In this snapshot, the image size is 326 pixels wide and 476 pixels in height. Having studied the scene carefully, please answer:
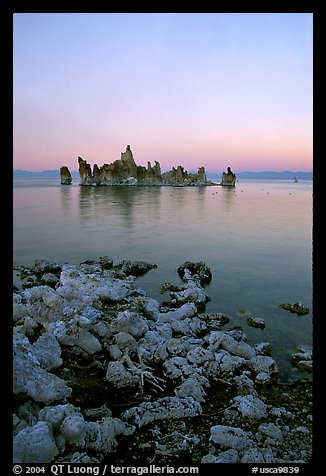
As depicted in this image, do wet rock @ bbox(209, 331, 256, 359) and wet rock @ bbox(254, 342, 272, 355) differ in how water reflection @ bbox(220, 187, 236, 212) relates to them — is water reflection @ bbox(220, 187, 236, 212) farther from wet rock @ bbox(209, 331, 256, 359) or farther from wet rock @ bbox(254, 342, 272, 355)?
wet rock @ bbox(209, 331, 256, 359)

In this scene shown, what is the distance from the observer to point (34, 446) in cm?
302

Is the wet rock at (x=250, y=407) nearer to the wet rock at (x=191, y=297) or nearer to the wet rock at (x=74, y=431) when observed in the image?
the wet rock at (x=74, y=431)

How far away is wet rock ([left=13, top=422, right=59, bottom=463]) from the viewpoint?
9.85 feet

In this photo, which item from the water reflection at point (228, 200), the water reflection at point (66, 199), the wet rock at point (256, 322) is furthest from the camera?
the water reflection at point (228, 200)

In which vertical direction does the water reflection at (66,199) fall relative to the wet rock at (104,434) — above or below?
above

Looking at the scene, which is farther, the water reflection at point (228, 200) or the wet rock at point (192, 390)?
the water reflection at point (228, 200)

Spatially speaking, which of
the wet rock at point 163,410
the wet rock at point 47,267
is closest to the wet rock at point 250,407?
the wet rock at point 163,410

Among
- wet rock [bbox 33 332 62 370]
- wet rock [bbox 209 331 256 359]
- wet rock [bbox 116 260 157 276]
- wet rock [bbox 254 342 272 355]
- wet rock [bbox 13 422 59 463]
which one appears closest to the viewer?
wet rock [bbox 13 422 59 463]

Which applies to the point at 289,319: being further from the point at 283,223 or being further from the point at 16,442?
the point at 283,223

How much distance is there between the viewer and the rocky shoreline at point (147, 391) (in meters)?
3.42

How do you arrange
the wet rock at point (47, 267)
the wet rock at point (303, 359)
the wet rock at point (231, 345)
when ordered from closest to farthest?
the wet rock at point (303, 359) → the wet rock at point (231, 345) → the wet rock at point (47, 267)

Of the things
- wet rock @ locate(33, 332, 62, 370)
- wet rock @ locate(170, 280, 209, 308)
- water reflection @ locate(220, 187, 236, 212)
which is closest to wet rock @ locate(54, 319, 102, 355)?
wet rock @ locate(33, 332, 62, 370)
